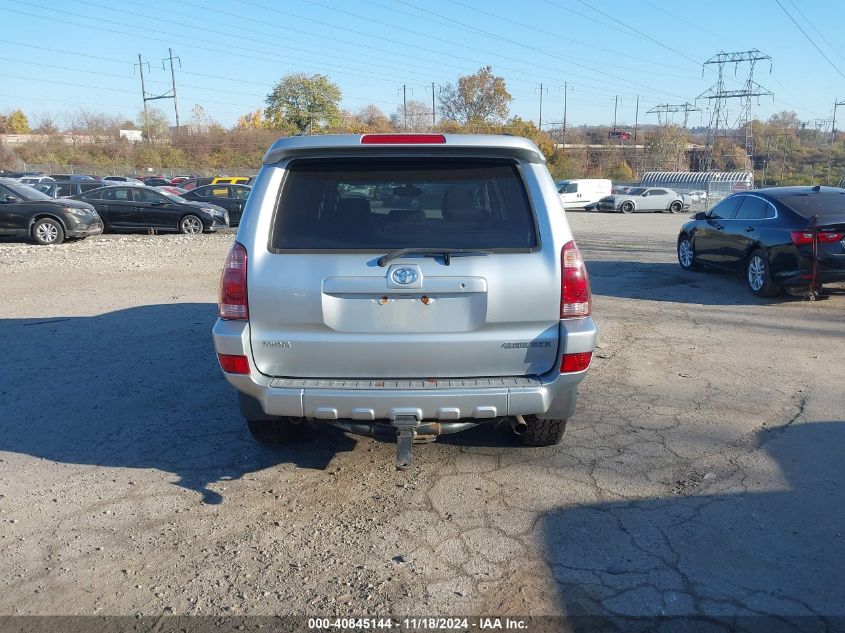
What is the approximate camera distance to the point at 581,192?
39.8 metres

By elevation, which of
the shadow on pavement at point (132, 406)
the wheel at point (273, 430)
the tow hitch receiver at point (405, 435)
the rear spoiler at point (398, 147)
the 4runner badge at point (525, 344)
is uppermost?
the rear spoiler at point (398, 147)

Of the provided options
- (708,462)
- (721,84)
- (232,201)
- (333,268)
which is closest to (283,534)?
(333,268)

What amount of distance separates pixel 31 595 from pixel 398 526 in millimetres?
1687

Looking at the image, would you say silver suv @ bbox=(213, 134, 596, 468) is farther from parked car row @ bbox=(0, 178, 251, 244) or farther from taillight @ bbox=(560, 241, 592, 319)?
parked car row @ bbox=(0, 178, 251, 244)

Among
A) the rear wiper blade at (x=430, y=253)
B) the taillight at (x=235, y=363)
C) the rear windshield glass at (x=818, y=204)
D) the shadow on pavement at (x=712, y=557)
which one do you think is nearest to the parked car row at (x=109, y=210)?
the rear windshield glass at (x=818, y=204)

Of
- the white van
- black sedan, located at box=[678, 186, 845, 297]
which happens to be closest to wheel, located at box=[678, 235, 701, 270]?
black sedan, located at box=[678, 186, 845, 297]

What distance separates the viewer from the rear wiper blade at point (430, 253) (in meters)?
3.55

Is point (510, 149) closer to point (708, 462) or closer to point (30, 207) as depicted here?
point (708, 462)

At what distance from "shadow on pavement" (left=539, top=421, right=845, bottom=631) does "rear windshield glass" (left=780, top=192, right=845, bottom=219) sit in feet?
19.6

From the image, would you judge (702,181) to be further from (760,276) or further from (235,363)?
(235,363)

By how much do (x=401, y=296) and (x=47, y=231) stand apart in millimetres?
15018

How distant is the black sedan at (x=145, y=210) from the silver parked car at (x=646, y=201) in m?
25.2

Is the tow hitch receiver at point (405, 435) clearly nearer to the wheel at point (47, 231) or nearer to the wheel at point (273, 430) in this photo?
the wheel at point (273, 430)

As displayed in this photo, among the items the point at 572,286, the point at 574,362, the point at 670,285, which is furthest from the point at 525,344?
the point at 670,285
